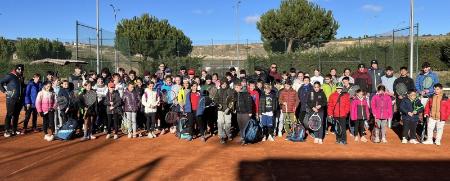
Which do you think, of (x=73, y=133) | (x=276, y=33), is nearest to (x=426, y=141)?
(x=73, y=133)

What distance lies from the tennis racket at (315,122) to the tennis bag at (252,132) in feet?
4.40

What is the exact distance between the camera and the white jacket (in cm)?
1159

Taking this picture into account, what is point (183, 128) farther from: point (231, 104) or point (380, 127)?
point (380, 127)

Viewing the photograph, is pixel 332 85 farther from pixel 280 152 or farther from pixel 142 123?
pixel 142 123

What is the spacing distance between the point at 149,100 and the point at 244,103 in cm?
262

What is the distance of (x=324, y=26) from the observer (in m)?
47.1

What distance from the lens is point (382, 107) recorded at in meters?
11.0

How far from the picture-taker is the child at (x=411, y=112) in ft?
35.9

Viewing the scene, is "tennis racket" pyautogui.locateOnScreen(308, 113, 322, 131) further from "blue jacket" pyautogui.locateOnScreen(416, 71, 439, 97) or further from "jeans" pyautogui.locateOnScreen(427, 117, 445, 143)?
"blue jacket" pyautogui.locateOnScreen(416, 71, 439, 97)

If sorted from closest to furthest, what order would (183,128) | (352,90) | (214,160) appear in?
(214,160) < (183,128) < (352,90)

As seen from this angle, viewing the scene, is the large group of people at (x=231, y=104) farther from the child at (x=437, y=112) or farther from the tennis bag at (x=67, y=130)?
the tennis bag at (x=67, y=130)

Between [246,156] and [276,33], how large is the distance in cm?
3885

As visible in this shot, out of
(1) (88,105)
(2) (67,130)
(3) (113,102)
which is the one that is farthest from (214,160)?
(2) (67,130)

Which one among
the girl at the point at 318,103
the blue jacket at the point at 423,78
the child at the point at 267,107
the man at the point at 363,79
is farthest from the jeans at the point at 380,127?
the child at the point at 267,107
